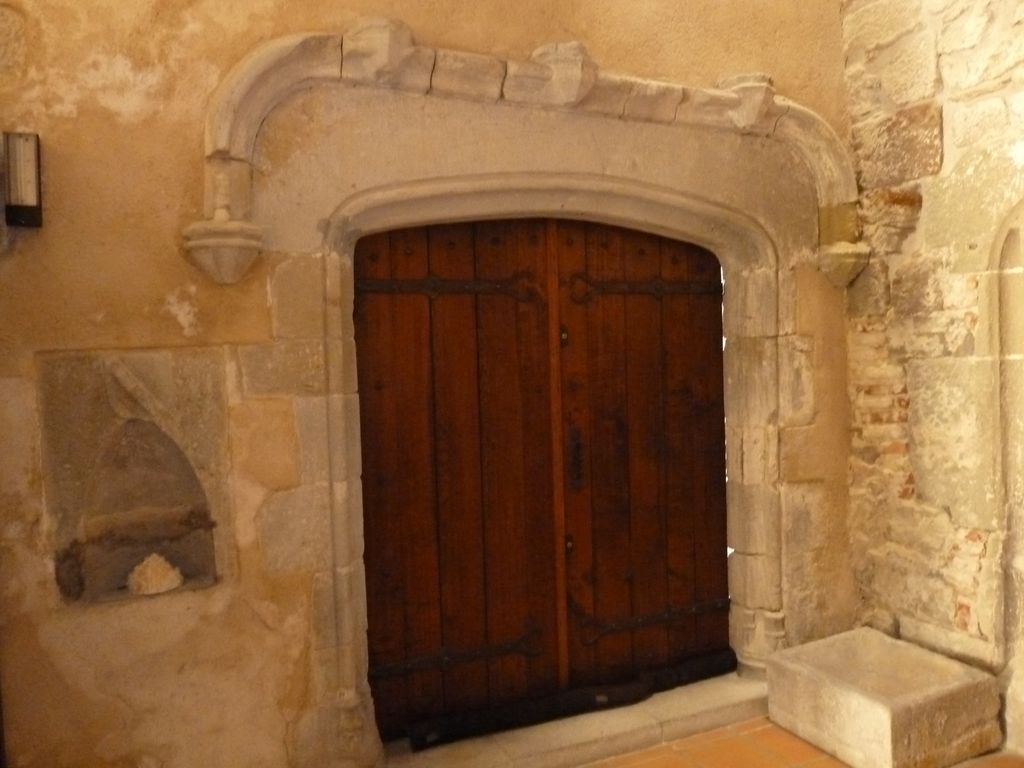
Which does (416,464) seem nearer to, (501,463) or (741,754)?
(501,463)

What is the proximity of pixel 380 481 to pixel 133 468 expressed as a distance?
80 cm

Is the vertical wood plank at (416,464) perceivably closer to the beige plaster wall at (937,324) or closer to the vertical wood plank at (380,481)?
the vertical wood plank at (380,481)

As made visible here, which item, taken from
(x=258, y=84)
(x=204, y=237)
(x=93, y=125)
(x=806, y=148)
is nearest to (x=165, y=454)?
(x=204, y=237)

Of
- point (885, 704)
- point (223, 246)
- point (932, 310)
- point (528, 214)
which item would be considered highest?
point (528, 214)

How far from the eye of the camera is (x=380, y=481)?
286cm

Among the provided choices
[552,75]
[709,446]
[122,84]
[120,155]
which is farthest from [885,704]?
[122,84]

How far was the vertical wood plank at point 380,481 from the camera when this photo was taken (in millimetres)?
2818

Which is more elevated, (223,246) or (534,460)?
(223,246)

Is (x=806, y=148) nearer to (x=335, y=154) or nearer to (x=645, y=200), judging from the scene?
(x=645, y=200)

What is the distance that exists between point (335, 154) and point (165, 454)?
1.01 meters

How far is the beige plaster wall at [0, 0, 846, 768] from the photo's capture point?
2.23m

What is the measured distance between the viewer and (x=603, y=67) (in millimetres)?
2936

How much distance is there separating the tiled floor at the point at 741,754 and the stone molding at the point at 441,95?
5.78 feet

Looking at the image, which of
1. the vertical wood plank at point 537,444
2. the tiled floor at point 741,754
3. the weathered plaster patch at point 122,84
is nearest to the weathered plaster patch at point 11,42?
the weathered plaster patch at point 122,84
